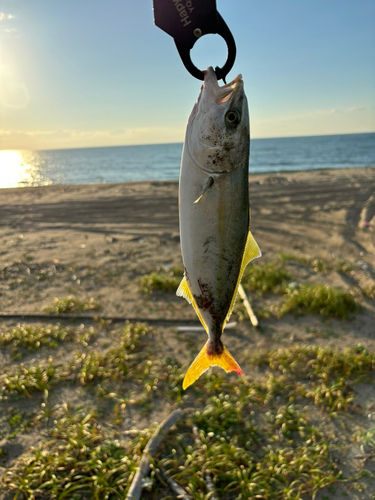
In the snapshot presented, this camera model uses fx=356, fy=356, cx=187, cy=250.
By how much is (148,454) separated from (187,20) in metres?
3.50

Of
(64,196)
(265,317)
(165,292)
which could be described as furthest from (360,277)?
(64,196)

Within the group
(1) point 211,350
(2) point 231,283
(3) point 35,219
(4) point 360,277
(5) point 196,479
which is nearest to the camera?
(2) point 231,283

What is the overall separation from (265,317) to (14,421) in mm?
3902

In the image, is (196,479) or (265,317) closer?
(196,479)

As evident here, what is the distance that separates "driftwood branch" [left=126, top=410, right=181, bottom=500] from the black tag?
3.40m

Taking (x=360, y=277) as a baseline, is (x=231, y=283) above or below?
above

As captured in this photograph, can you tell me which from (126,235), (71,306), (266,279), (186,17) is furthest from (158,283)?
(186,17)

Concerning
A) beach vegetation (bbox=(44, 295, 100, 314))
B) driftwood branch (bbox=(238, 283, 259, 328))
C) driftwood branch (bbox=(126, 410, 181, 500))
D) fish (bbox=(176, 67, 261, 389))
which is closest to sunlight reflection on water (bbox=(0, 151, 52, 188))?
beach vegetation (bbox=(44, 295, 100, 314))

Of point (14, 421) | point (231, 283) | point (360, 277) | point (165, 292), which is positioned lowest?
point (14, 421)

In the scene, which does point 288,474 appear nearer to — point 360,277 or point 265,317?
point 265,317

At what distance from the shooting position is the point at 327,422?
4.00 metres

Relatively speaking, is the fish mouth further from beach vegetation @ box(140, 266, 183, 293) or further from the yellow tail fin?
beach vegetation @ box(140, 266, 183, 293)

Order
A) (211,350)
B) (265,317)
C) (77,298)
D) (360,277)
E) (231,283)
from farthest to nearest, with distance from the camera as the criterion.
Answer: (360,277) → (77,298) → (265,317) → (211,350) → (231,283)

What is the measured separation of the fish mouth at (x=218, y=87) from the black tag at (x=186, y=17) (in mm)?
159
